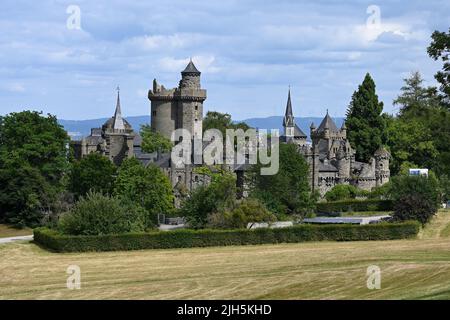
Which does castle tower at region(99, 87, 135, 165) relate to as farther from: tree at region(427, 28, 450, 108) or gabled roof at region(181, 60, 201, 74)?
tree at region(427, 28, 450, 108)

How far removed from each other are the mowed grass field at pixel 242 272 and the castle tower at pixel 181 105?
7225 cm

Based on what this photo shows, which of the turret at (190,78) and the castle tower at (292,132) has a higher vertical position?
the turret at (190,78)

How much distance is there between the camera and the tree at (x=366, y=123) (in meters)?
129

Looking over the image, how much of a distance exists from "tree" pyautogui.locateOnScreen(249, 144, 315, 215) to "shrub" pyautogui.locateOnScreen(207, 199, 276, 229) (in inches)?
244

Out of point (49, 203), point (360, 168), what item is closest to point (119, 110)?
point (360, 168)

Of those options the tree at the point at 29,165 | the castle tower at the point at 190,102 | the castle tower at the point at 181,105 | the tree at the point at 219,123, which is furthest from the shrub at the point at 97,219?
the tree at the point at 219,123

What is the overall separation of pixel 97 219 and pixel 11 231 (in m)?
23.0

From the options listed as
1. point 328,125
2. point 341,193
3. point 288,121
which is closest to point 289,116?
point 288,121

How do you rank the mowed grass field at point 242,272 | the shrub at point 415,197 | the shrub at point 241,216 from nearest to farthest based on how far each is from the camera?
the mowed grass field at point 242,272 → the shrub at point 241,216 → the shrub at point 415,197

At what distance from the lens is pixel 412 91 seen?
14125 centimetres

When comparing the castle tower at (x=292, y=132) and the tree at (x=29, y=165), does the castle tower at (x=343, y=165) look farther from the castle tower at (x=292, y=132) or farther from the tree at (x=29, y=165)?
the tree at (x=29, y=165)

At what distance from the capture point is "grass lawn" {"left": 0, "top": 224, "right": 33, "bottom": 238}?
83738mm

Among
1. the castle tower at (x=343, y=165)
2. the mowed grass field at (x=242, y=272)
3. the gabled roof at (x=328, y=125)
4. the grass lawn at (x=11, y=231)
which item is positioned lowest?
the mowed grass field at (x=242, y=272)
